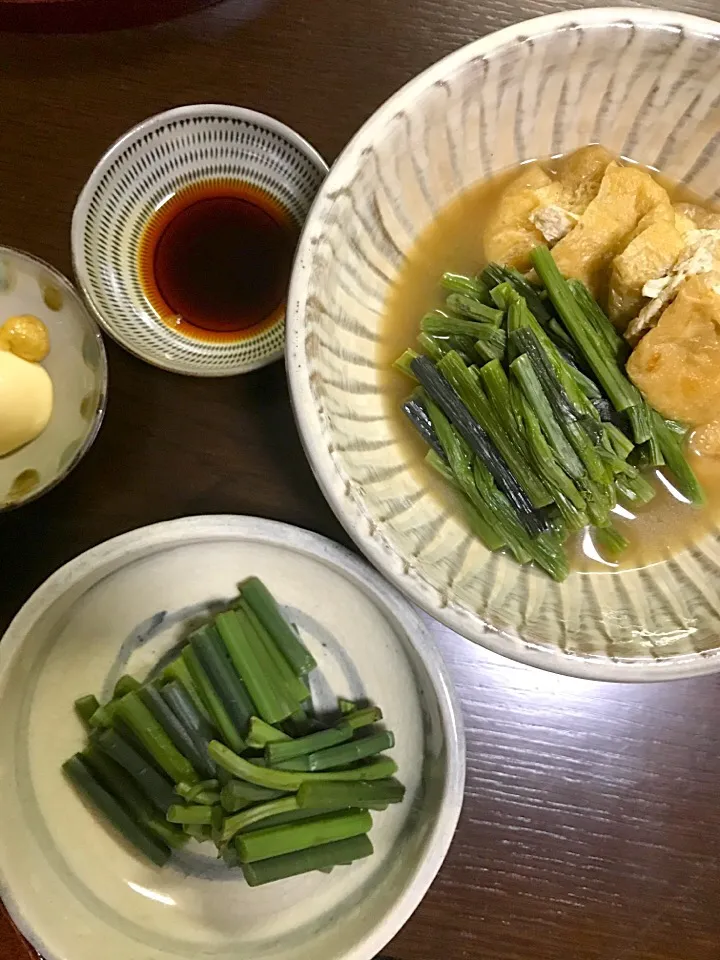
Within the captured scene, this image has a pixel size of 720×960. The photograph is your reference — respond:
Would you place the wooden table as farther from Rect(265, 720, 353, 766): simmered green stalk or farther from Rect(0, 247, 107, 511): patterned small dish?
Rect(265, 720, 353, 766): simmered green stalk

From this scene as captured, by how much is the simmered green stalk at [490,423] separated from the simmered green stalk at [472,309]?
3.2 inches

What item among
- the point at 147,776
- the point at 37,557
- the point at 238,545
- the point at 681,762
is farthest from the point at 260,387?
the point at 681,762

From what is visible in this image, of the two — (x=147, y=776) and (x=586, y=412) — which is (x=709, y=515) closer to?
(x=586, y=412)

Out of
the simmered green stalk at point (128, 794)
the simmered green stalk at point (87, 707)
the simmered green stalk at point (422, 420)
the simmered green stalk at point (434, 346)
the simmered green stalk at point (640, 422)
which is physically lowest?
the simmered green stalk at point (128, 794)

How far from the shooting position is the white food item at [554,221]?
1.17 meters

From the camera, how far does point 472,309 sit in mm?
1150

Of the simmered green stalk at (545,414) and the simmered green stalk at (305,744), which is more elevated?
the simmered green stalk at (545,414)

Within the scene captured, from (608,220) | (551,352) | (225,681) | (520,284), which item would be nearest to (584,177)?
(608,220)

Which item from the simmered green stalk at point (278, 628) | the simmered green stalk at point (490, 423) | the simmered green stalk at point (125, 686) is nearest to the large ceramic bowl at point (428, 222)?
the simmered green stalk at point (490, 423)

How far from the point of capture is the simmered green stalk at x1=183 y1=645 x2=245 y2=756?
122 cm

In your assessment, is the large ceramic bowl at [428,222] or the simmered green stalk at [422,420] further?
the simmered green stalk at [422,420]

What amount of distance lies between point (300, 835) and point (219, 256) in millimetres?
1030

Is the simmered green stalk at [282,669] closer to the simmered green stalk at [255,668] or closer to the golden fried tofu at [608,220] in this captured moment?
the simmered green stalk at [255,668]

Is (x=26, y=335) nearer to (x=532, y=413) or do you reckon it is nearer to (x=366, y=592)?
(x=366, y=592)
